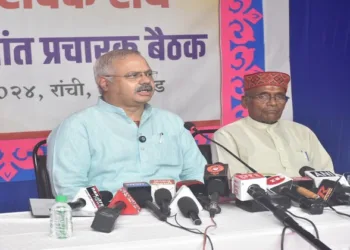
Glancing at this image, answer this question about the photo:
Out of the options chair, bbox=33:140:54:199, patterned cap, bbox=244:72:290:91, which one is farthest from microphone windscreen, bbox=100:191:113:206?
patterned cap, bbox=244:72:290:91

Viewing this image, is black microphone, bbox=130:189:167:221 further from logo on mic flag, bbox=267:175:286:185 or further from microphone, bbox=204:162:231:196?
logo on mic flag, bbox=267:175:286:185

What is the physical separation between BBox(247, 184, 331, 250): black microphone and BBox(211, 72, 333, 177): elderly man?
1191 mm

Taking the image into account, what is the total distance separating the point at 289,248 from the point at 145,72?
135cm

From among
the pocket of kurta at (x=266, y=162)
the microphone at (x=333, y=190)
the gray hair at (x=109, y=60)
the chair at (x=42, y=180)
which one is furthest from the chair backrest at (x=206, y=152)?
the microphone at (x=333, y=190)

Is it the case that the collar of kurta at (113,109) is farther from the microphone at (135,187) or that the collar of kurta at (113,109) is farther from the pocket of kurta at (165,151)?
the microphone at (135,187)

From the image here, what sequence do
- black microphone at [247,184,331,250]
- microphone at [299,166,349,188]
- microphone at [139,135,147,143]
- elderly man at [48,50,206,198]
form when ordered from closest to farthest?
black microphone at [247,184,331,250] < microphone at [299,166,349,188] < elderly man at [48,50,206,198] < microphone at [139,135,147,143]

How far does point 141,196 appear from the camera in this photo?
2.01m

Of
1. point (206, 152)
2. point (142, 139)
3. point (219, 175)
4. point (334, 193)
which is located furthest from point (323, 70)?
point (219, 175)

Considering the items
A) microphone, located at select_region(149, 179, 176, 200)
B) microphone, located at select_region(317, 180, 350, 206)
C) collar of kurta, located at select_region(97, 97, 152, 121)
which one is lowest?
microphone, located at select_region(317, 180, 350, 206)

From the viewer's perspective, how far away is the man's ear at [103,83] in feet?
9.29

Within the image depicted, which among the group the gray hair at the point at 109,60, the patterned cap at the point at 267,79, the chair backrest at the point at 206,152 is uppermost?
the gray hair at the point at 109,60

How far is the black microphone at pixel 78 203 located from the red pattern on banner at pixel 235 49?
198 centimetres

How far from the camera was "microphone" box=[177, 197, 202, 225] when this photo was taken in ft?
5.91

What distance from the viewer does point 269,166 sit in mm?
3184
